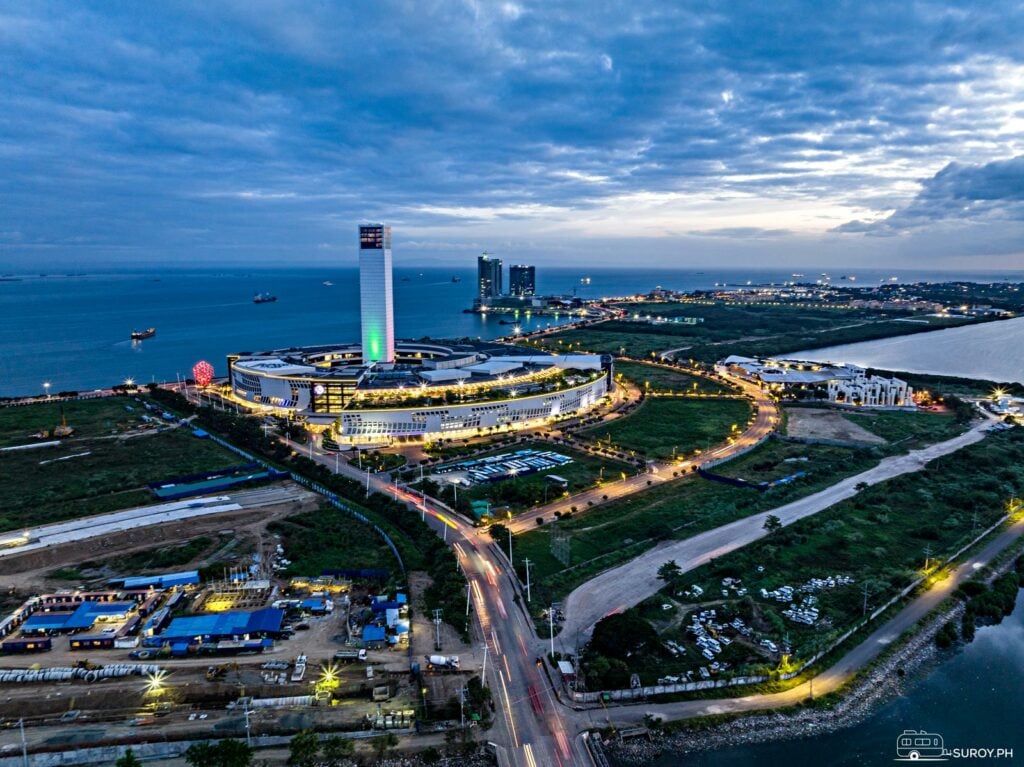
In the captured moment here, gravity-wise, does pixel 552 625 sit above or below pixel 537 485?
below

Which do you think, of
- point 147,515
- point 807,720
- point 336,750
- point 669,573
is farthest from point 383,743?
point 147,515

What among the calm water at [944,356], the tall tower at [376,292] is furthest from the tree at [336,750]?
the calm water at [944,356]

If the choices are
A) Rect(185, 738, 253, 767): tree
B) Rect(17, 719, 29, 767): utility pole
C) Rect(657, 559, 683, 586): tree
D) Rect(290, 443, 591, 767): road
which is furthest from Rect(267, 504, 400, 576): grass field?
Rect(657, 559, 683, 586): tree

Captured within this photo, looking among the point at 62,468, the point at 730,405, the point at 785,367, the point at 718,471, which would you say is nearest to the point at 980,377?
the point at 785,367

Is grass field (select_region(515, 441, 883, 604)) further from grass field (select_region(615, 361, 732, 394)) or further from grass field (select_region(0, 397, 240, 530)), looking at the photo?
grass field (select_region(0, 397, 240, 530))

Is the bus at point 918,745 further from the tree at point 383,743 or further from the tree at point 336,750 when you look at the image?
the tree at point 336,750

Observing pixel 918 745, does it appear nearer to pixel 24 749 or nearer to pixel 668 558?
pixel 668 558

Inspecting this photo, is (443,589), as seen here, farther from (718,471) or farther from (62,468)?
(62,468)

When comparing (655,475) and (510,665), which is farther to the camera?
(655,475)
